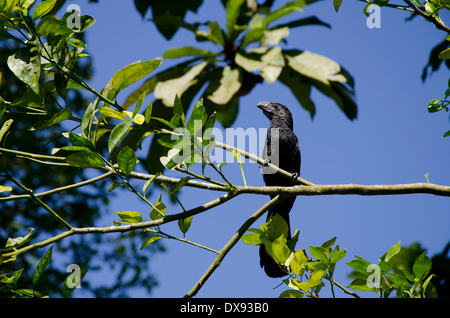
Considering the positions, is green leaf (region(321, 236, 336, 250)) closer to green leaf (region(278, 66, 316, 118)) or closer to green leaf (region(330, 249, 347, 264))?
green leaf (region(330, 249, 347, 264))

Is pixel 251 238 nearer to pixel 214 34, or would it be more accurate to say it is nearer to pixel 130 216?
pixel 130 216

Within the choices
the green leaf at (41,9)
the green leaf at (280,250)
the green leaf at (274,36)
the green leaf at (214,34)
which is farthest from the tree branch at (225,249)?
the green leaf at (214,34)

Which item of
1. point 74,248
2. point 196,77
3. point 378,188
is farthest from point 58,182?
point 378,188

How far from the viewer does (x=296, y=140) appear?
10.9ft

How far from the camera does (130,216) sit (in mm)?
1433

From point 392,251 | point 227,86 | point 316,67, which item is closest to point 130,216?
point 392,251

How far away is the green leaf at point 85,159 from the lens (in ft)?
4.17

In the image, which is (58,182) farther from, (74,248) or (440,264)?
(440,264)

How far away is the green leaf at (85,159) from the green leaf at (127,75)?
8.3 inches

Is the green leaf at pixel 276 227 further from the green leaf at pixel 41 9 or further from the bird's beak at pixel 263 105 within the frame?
the bird's beak at pixel 263 105

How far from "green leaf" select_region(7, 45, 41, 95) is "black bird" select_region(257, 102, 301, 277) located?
1942 millimetres

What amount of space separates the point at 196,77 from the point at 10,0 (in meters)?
3.19

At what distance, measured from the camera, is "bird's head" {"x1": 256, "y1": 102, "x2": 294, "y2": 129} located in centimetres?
344

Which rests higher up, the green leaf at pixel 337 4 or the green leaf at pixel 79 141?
the green leaf at pixel 337 4
